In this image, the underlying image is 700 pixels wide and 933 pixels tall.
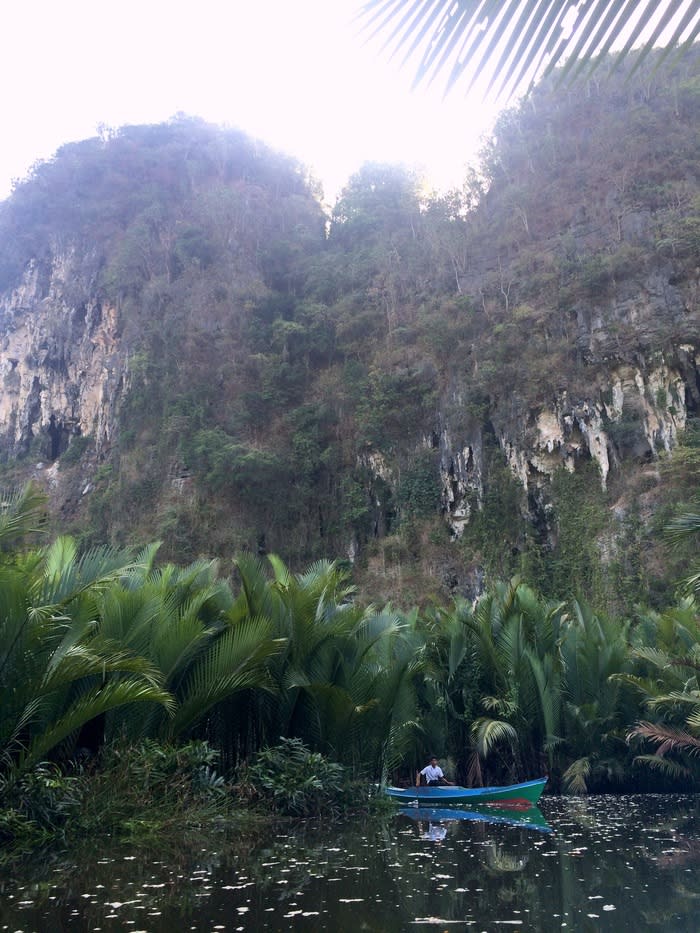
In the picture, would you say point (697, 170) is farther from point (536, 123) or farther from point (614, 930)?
point (614, 930)

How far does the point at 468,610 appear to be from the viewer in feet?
48.9

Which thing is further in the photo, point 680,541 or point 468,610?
point 468,610

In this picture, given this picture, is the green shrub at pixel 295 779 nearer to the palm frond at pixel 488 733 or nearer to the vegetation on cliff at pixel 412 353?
the palm frond at pixel 488 733

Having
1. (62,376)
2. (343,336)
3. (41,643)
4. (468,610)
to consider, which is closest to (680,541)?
(41,643)

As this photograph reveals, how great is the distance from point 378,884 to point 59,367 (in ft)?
130

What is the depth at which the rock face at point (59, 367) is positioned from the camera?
39.8 m

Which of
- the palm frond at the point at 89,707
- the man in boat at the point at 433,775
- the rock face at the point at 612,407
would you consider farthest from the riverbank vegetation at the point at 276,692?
the rock face at the point at 612,407

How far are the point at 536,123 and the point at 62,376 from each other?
2681cm

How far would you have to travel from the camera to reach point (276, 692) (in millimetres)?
10000

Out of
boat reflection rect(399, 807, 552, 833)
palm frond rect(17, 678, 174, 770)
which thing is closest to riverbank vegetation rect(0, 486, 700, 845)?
palm frond rect(17, 678, 174, 770)

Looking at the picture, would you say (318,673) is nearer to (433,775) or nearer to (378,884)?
(433,775)

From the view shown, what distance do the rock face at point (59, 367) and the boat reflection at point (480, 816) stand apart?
29809 mm

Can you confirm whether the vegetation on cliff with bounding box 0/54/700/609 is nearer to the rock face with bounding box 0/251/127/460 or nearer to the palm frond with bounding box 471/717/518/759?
the rock face with bounding box 0/251/127/460

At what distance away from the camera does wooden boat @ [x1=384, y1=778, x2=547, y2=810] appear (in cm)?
1116
